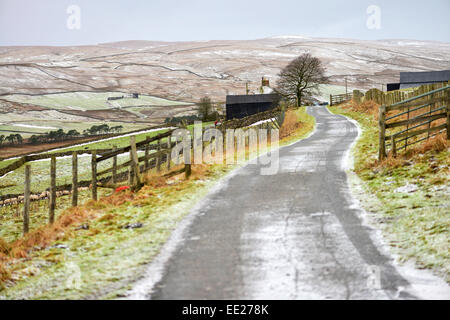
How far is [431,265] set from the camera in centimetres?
655

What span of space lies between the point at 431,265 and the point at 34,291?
Answer: 20.6ft

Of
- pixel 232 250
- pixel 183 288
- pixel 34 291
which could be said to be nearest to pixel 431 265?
pixel 232 250

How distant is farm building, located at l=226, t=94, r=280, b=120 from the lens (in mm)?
79125

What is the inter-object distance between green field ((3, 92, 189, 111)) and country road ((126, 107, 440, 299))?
155m

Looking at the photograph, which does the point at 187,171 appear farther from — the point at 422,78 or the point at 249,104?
the point at 422,78

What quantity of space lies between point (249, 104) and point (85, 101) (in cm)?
11186

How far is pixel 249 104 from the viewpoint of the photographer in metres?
80.1

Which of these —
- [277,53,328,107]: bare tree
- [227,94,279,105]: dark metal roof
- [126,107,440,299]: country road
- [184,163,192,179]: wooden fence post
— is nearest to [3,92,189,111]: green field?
[227,94,279,105]: dark metal roof

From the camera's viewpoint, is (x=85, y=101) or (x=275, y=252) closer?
(x=275, y=252)

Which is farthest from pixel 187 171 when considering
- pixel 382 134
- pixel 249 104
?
pixel 249 104

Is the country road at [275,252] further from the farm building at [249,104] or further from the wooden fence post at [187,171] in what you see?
the farm building at [249,104]
